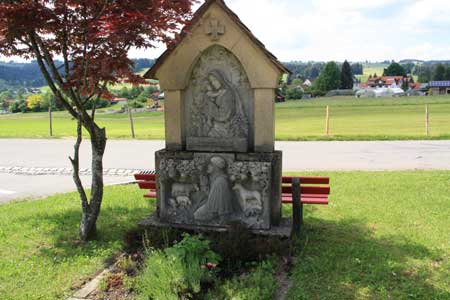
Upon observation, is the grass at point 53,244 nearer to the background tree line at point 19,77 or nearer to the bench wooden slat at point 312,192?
the bench wooden slat at point 312,192

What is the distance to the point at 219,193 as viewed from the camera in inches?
232

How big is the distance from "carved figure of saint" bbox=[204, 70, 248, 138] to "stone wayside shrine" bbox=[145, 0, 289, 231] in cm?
1

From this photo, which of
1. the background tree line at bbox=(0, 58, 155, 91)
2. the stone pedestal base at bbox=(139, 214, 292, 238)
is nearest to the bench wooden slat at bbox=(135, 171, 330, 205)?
the stone pedestal base at bbox=(139, 214, 292, 238)

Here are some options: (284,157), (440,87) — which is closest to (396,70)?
(440,87)

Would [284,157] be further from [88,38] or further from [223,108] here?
[88,38]

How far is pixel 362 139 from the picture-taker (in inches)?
722

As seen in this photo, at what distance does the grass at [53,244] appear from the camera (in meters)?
4.96

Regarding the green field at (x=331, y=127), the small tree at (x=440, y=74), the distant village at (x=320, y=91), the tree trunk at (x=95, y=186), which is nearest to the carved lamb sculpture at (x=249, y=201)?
the tree trunk at (x=95, y=186)

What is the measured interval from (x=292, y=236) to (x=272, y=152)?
51.0 inches

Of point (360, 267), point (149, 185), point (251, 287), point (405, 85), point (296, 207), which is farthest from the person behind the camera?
point (405, 85)

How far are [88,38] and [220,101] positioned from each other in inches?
75.7

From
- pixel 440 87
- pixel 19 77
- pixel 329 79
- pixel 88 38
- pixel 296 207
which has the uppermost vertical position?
pixel 19 77

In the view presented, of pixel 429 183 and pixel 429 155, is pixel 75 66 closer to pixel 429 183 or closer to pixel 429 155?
pixel 429 183

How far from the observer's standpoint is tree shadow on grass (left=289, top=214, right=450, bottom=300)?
4.57 meters
